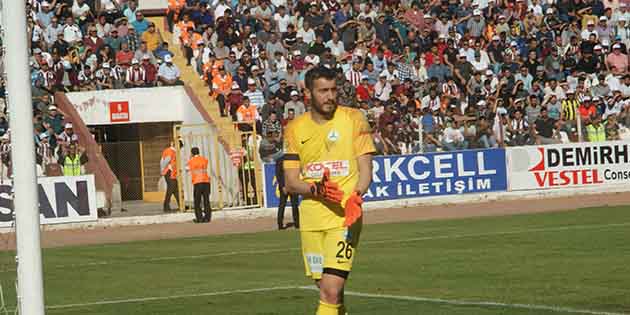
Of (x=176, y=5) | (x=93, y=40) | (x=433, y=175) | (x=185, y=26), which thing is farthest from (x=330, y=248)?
(x=176, y=5)

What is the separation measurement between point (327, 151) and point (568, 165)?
27.1 meters

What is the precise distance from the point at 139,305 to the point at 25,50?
6.91 metres

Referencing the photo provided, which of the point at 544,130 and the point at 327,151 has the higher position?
the point at 544,130

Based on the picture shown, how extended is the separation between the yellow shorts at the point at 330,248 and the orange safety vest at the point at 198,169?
21646mm

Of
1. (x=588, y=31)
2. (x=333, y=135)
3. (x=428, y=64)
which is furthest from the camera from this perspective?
(x=588, y=31)

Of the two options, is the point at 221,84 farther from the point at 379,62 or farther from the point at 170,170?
the point at 379,62

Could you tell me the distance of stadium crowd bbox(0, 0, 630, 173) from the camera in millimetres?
36062

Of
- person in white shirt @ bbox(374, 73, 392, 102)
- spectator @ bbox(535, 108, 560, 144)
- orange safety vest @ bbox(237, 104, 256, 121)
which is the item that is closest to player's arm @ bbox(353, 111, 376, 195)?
orange safety vest @ bbox(237, 104, 256, 121)

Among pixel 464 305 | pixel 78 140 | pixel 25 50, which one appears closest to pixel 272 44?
pixel 78 140

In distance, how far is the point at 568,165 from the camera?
3703cm

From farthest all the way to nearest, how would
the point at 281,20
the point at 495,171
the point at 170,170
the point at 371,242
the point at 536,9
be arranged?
1. the point at 536,9
2. the point at 281,20
3. the point at 495,171
4. the point at 170,170
5. the point at 371,242

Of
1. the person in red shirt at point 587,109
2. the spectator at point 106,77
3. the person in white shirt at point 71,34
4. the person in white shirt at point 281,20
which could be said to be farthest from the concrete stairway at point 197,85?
the person in red shirt at point 587,109

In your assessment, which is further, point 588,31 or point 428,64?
point 588,31

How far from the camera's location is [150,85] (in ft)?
122
